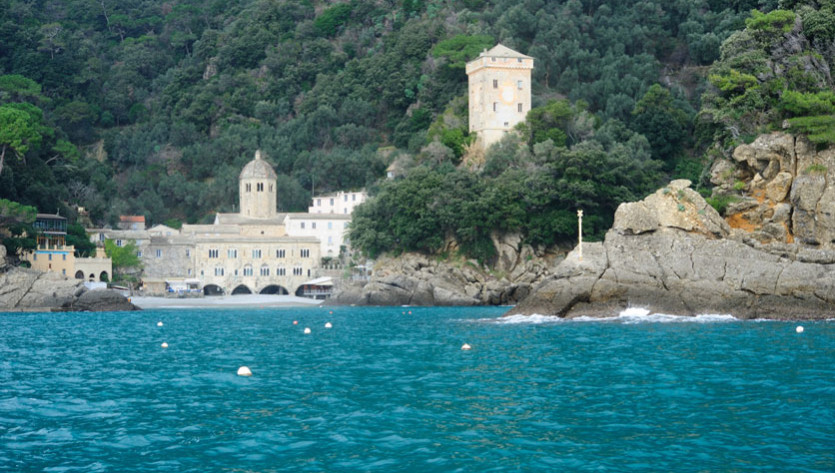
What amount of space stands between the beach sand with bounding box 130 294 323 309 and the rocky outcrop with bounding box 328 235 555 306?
4706mm

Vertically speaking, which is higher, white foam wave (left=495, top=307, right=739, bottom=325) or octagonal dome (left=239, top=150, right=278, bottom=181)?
octagonal dome (left=239, top=150, right=278, bottom=181)

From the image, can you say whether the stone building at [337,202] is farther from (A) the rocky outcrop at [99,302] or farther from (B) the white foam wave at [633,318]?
(B) the white foam wave at [633,318]

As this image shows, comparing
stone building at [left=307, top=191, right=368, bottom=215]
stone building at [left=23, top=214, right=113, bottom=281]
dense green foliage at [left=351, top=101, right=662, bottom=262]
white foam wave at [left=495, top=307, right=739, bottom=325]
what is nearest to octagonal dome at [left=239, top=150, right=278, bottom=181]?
stone building at [left=307, top=191, right=368, bottom=215]

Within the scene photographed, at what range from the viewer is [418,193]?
238 feet

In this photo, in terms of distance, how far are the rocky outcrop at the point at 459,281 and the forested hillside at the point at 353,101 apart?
1.79 m

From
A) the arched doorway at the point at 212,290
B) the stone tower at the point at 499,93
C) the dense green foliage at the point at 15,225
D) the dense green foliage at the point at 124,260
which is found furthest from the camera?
the arched doorway at the point at 212,290

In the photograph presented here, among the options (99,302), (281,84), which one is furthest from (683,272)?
(281,84)

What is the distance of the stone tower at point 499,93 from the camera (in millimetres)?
81562

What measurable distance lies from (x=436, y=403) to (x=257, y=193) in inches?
2877

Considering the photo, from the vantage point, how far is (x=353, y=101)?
11125 cm

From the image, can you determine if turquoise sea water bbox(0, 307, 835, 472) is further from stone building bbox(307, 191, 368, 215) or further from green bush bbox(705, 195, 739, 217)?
stone building bbox(307, 191, 368, 215)

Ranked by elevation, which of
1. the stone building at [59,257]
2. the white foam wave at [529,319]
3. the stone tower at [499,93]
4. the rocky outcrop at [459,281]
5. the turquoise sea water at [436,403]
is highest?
the stone tower at [499,93]

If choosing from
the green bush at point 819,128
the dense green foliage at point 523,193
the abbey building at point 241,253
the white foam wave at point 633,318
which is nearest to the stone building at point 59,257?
the abbey building at point 241,253

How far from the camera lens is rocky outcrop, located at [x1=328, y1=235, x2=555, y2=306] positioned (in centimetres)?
6731
